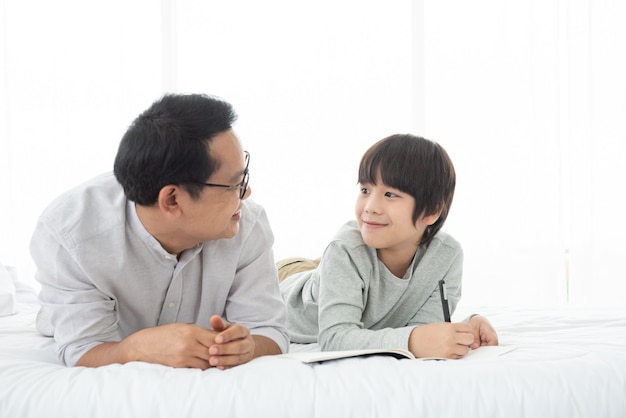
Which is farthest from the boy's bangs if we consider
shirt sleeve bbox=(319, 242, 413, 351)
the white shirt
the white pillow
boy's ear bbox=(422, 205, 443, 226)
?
the white pillow

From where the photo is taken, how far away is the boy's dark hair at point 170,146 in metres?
1.43

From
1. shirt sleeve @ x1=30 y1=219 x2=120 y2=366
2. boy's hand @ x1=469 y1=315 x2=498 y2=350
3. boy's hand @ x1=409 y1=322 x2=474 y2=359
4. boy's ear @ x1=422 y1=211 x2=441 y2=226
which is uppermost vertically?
boy's ear @ x1=422 y1=211 x2=441 y2=226

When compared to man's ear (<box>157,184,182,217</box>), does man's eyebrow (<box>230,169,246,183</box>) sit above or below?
above

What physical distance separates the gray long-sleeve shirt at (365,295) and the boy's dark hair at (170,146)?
469mm

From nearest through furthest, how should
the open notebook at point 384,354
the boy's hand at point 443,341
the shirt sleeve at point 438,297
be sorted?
the open notebook at point 384,354
the boy's hand at point 443,341
the shirt sleeve at point 438,297

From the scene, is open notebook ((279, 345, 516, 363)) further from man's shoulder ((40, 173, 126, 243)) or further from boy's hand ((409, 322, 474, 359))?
man's shoulder ((40, 173, 126, 243))

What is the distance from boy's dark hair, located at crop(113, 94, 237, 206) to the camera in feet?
4.70

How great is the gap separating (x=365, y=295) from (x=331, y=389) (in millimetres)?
600

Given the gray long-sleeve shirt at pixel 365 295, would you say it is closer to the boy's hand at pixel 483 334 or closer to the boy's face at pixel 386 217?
the boy's face at pixel 386 217

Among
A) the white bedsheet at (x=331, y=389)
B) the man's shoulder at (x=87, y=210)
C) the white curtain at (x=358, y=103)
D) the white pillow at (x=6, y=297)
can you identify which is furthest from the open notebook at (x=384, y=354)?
the white curtain at (x=358, y=103)

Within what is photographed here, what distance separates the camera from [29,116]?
410 cm

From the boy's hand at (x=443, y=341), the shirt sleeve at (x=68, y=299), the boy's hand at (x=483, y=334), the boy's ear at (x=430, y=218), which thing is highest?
the boy's ear at (x=430, y=218)

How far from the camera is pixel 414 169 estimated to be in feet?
5.95

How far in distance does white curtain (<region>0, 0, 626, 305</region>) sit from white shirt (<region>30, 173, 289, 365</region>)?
243 cm
